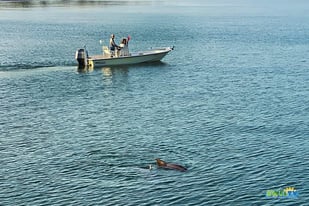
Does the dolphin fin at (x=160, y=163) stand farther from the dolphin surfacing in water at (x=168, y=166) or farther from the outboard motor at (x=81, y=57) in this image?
the outboard motor at (x=81, y=57)

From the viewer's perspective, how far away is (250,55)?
85500 mm

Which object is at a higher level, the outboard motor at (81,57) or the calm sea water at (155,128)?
the outboard motor at (81,57)

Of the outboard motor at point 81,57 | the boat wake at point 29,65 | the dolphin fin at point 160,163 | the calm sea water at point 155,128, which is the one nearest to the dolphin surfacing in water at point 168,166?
the dolphin fin at point 160,163

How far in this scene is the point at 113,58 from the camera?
7300cm

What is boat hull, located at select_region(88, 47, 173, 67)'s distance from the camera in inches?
2862

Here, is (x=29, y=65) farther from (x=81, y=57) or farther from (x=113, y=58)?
(x=113, y=58)

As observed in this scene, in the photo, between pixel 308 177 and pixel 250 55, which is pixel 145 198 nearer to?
pixel 308 177

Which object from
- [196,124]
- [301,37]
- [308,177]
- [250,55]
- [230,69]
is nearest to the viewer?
[308,177]

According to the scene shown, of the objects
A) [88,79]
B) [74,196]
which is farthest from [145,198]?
[88,79]

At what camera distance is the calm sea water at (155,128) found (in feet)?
105

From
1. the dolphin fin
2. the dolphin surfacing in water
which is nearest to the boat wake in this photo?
the dolphin fin

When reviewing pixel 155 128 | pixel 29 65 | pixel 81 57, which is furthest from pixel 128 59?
pixel 155 128

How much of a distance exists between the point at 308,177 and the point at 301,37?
81724 mm

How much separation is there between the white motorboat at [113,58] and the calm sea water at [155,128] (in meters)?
1.28
